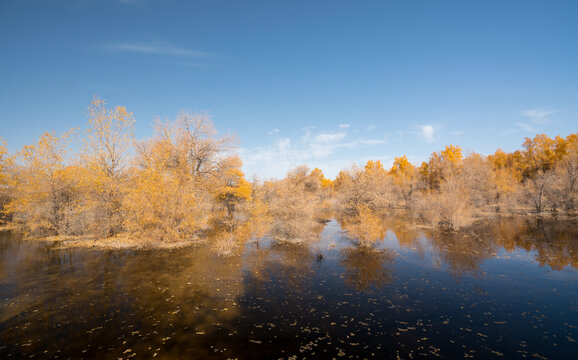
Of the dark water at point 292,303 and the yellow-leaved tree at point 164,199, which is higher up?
the yellow-leaved tree at point 164,199

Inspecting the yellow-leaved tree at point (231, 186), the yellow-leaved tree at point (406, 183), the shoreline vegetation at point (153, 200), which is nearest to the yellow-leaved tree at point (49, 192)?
the shoreline vegetation at point (153, 200)

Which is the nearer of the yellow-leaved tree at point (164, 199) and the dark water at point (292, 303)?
the dark water at point (292, 303)

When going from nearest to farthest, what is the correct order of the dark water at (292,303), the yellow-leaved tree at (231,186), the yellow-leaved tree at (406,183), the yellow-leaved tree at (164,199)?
the dark water at (292,303)
the yellow-leaved tree at (164,199)
the yellow-leaved tree at (231,186)
the yellow-leaved tree at (406,183)

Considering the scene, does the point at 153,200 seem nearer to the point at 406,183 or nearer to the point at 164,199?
the point at 164,199

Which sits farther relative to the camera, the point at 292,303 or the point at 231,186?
the point at 231,186

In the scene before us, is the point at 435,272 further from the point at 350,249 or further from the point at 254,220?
the point at 254,220

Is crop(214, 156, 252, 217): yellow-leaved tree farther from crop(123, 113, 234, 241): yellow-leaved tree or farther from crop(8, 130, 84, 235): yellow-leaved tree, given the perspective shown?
crop(8, 130, 84, 235): yellow-leaved tree

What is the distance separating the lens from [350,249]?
17.8m

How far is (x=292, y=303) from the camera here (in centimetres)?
952

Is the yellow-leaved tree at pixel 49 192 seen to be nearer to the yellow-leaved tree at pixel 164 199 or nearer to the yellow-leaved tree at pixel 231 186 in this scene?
the yellow-leaved tree at pixel 164 199

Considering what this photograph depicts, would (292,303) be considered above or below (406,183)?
below

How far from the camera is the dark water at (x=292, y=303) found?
676cm

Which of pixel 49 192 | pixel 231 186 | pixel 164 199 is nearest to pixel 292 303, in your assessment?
pixel 164 199

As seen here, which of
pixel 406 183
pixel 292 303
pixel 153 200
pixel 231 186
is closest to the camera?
pixel 292 303
